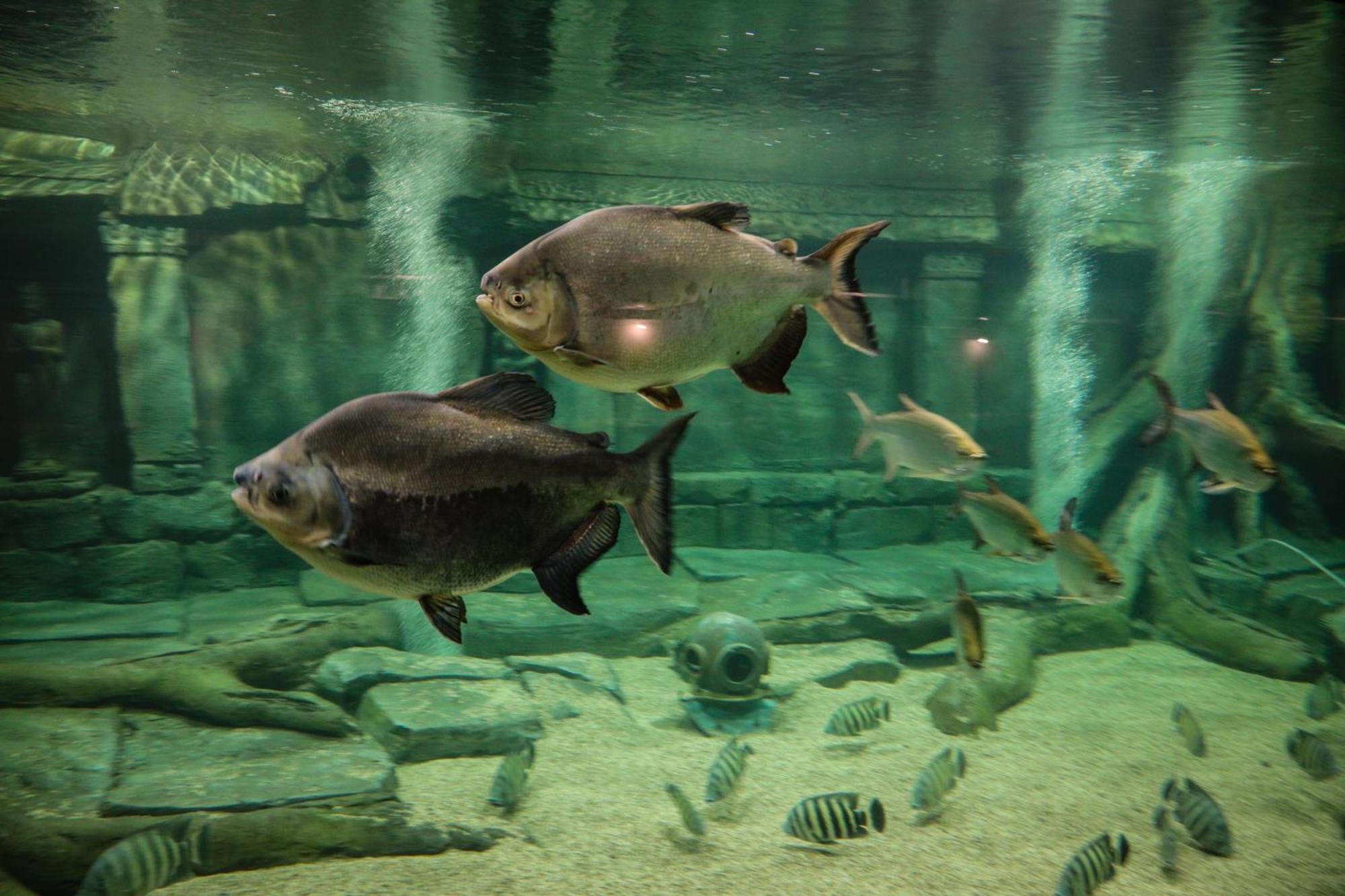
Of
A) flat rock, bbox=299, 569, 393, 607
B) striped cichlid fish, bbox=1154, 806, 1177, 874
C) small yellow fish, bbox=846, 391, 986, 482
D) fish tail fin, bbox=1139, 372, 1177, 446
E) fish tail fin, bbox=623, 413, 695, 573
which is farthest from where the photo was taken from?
flat rock, bbox=299, 569, 393, 607

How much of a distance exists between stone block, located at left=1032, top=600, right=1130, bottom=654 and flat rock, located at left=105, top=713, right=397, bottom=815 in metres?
7.38

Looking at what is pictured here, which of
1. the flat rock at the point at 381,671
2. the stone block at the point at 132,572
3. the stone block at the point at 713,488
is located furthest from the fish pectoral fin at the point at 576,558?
the stone block at the point at 132,572

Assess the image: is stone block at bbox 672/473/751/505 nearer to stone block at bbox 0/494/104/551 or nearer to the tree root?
the tree root

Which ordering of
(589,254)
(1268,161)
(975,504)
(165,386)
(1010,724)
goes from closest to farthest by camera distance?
(589,254), (975,504), (1010,724), (165,386), (1268,161)

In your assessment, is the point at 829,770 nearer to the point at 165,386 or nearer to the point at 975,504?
the point at 975,504

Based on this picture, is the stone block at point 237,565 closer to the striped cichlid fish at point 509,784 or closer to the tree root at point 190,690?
the tree root at point 190,690

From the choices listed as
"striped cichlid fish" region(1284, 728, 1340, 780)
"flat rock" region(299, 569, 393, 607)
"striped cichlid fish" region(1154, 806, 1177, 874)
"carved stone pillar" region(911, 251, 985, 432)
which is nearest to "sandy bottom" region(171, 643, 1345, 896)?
"striped cichlid fish" region(1154, 806, 1177, 874)

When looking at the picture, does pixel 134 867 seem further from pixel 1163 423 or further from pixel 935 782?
pixel 1163 423

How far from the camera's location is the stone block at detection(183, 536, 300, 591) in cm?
1116

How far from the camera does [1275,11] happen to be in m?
8.20

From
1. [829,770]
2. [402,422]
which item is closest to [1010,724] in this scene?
[829,770]

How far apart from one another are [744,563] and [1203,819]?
7.01 meters

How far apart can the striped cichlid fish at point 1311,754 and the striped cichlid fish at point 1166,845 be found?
62.8 inches

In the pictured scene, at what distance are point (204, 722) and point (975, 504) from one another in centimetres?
602
